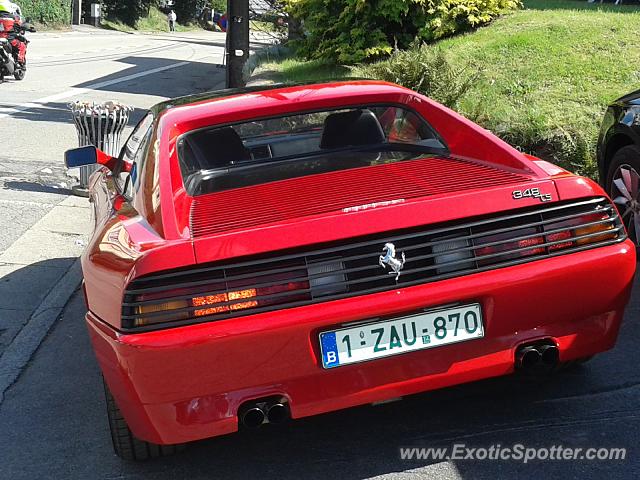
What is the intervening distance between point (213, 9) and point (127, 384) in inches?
3489

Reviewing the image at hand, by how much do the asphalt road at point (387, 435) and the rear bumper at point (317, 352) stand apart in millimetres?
375

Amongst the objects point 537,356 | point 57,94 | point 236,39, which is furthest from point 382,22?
point 537,356

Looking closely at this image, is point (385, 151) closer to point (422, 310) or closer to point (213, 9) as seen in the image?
point (422, 310)

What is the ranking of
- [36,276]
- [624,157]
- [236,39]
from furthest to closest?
[236,39], [36,276], [624,157]

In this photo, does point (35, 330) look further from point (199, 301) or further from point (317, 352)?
point (317, 352)

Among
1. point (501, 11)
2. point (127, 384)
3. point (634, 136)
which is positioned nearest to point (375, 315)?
point (127, 384)

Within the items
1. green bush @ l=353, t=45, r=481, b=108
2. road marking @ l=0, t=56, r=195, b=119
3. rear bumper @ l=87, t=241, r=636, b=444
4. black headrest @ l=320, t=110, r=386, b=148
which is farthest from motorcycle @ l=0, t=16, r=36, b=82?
rear bumper @ l=87, t=241, r=636, b=444

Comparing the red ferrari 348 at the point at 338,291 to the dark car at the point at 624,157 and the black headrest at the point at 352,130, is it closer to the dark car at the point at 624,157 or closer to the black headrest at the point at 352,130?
the black headrest at the point at 352,130

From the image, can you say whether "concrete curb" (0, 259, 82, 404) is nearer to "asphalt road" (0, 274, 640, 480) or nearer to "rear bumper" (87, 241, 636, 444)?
"asphalt road" (0, 274, 640, 480)

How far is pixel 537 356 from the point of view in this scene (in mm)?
3488

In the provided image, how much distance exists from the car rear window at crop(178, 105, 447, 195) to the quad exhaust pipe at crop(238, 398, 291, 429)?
1.22 m

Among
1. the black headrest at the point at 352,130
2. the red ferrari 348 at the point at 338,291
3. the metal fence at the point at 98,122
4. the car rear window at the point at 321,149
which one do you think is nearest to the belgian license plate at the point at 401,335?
the red ferrari 348 at the point at 338,291

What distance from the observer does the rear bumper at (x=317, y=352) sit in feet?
10.3

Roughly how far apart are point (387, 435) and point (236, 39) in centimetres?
1160
